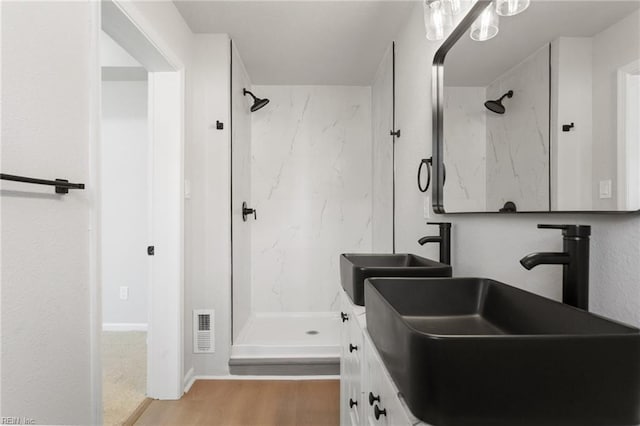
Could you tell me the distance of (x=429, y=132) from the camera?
1.68m

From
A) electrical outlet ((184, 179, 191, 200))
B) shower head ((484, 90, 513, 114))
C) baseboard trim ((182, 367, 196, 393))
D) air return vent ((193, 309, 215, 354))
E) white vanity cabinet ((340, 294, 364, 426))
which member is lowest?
baseboard trim ((182, 367, 196, 393))

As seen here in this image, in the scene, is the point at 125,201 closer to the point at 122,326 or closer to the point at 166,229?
the point at 122,326

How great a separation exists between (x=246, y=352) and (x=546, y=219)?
2202 millimetres

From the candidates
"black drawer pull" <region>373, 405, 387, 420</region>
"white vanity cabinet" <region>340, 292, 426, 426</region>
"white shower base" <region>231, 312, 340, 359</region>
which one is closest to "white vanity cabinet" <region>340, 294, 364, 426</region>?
"white vanity cabinet" <region>340, 292, 426, 426</region>

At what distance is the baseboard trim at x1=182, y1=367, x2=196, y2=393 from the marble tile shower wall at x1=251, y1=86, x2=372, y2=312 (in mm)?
1102

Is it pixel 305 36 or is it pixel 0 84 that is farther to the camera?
pixel 305 36

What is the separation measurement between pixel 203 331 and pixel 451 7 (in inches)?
94.3

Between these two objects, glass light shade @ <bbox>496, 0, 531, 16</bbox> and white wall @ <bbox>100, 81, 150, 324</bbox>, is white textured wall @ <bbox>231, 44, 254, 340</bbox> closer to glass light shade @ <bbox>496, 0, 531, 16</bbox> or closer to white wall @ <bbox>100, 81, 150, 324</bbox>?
white wall @ <bbox>100, 81, 150, 324</bbox>

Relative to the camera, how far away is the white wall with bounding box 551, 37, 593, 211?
0.77 m

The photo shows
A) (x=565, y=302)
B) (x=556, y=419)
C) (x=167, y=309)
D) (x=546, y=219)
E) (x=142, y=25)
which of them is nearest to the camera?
(x=556, y=419)

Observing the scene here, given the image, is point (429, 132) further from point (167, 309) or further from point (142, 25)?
point (167, 309)

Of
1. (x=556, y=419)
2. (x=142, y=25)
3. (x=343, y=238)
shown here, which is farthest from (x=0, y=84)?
(x=343, y=238)

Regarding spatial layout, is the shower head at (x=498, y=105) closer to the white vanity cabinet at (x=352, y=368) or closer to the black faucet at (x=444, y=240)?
the black faucet at (x=444, y=240)

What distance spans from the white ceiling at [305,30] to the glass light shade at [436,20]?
641 millimetres
